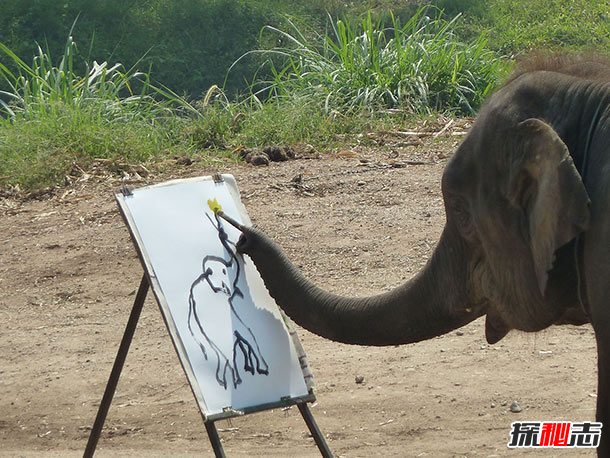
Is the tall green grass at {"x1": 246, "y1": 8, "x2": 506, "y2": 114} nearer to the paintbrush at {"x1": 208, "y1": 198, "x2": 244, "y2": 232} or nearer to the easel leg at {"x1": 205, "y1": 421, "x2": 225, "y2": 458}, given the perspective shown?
the paintbrush at {"x1": 208, "y1": 198, "x2": 244, "y2": 232}

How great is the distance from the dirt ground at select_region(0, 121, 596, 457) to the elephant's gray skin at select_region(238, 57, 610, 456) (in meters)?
1.54

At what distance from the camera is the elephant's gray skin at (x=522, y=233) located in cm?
395

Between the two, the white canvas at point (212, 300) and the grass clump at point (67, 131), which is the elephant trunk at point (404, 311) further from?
the grass clump at point (67, 131)

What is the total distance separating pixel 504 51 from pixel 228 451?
1060 centimetres

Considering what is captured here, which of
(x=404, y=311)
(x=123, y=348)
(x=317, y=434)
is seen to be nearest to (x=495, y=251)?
(x=404, y=311)

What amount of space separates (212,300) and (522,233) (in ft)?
4.99

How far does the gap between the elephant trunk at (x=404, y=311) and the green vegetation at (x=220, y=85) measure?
620 cm

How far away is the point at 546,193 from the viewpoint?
3.97m

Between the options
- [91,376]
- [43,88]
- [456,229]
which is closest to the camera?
[456,229]

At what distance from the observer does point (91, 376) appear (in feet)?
24.2

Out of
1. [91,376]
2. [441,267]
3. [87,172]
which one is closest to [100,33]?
[87,172]

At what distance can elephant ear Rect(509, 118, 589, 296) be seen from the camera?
3.88 metres

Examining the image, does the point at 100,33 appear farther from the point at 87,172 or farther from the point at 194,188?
the point at 194,188

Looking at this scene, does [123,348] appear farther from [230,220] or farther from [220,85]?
[220,85]
